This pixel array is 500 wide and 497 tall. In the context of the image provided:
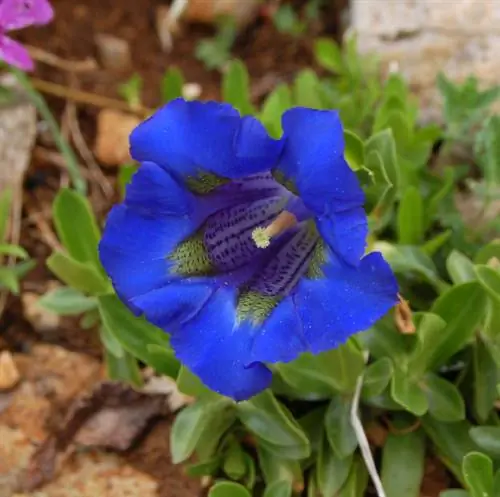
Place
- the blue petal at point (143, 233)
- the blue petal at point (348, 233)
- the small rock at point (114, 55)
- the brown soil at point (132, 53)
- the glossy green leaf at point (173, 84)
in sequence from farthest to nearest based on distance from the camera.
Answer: the small rock at point (114, 55), the brown soil at point (132, 53), the glossy green leaf at point (173, 84), the blue petal at point (143, 233), the blue petal at point (348, 233)

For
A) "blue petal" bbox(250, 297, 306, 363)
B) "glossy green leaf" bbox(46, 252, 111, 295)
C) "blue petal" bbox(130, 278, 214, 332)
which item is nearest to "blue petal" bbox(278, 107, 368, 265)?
"blue petal" bbox(250, 297, 306, 363)

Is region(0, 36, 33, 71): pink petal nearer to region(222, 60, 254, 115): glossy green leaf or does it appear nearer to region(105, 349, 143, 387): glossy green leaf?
region(222, 60, 254, 115): glossy green leaf

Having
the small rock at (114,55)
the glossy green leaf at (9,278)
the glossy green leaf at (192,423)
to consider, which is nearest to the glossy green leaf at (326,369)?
the glossy green leaf at (192,423)

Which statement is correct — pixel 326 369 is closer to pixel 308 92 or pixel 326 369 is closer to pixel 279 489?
pixel 279 489

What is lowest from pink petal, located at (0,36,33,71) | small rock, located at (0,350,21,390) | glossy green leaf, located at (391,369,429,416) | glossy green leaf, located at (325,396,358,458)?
small rock, located at (0,350,21,390)

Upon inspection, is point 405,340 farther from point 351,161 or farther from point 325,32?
point 325,32

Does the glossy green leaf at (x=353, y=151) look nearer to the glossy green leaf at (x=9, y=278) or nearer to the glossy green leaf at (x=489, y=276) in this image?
the glossy green leaf at (x=489, y=276)
